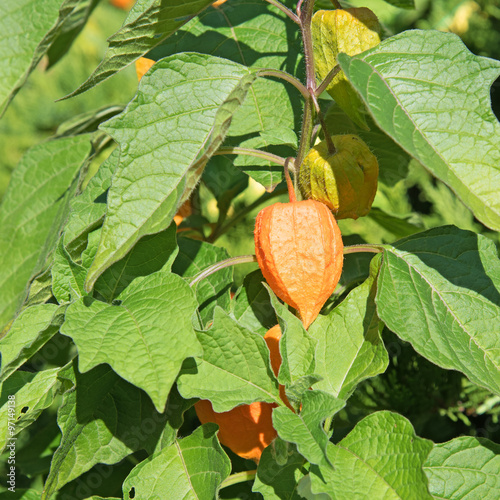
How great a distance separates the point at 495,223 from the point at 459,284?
15 cm

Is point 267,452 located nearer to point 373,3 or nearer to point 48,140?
point 48,140

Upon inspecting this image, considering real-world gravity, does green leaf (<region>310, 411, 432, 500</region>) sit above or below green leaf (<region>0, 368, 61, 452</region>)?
below

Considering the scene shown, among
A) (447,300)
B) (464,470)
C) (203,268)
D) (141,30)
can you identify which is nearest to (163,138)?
(141,30)

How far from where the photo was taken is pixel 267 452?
1.95ft

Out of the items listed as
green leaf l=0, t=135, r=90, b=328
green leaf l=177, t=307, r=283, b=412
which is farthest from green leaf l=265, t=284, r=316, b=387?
green leaf l=0, t=135, r=90, b=328

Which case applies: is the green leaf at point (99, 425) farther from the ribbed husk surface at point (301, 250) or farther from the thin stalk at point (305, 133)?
the thin stalk at point (305, 133)

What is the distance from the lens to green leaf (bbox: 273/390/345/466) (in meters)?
0.50

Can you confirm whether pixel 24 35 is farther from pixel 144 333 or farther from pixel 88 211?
pixel 144 333

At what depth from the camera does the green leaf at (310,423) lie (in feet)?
1.63

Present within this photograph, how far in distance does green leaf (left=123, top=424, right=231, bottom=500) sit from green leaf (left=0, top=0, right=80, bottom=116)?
0.45 m

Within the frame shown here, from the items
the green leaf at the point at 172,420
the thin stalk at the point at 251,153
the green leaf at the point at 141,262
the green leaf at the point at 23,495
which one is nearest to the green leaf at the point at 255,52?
the thin stalk at the point at 251,153

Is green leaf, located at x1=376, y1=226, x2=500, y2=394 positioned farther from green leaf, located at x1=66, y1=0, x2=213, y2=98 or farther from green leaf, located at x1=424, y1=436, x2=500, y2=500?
green leaf, located at x1=66, y1=0, x2=213, y2=98

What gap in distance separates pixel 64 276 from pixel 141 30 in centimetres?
27

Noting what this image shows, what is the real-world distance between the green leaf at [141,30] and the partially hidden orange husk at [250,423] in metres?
0.34
